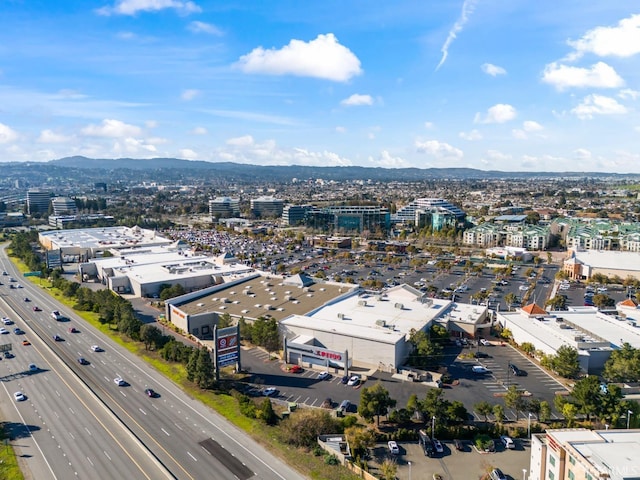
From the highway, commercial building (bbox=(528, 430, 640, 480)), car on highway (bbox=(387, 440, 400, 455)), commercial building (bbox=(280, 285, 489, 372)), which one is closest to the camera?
commercial building (bbox=(528, 430, 640, 480))

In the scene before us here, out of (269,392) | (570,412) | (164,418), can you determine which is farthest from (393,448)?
(164,418)

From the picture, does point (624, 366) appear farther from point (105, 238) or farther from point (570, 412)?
→ point (105, 238)

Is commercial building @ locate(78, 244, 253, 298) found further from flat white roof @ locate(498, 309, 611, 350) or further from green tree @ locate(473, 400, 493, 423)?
green tree @ locate(473, 400, 493, 423)

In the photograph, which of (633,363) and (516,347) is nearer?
(633,363)

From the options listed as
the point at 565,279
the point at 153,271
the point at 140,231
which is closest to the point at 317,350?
the point at 153,271

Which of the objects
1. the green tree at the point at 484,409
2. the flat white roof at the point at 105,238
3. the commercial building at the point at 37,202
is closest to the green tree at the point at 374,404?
the green tree at the point at 484,409

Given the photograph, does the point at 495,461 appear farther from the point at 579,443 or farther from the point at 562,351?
the point at 562,351

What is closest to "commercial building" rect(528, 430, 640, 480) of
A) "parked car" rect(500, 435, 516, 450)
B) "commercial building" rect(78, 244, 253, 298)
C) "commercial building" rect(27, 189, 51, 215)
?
"parked car" rect(500, 435, 516, 450)
